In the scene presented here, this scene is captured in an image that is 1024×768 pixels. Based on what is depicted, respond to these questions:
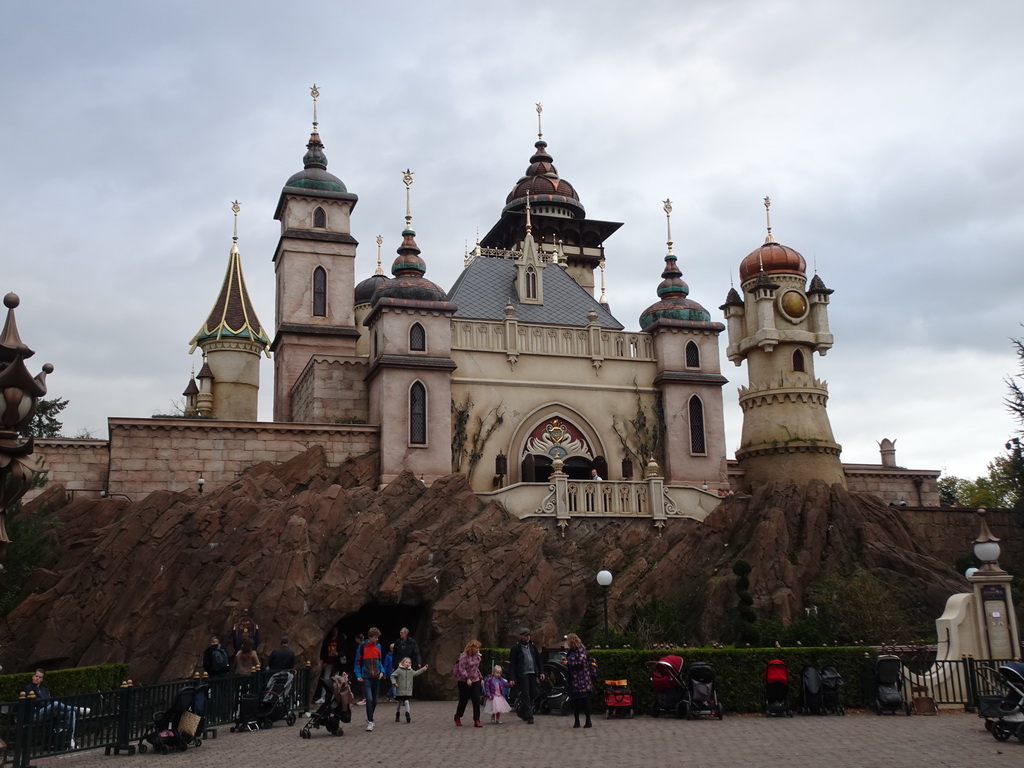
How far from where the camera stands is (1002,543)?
132ft

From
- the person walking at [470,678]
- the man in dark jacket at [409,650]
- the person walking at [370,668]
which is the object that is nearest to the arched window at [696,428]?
the man in dark jacket at [409,650]

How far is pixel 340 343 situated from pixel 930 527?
24895mm

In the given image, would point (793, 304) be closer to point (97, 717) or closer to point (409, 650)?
point (409, 650)

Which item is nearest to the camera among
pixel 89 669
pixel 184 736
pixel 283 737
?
pixel 184 736

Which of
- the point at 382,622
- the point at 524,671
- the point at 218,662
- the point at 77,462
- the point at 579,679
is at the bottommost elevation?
the point at 579,679

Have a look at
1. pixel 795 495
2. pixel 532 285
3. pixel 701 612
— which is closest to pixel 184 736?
pixel 701 612

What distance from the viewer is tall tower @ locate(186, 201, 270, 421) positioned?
149ft

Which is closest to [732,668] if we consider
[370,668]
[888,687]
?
[888,687]

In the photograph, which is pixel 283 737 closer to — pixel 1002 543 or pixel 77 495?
A: pixel 77 495

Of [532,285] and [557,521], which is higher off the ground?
[532,285]

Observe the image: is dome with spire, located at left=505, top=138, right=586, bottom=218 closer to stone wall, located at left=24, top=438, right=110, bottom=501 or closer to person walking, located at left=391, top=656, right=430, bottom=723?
stone wall, located at left=24, top=438, right=110, bottom=501

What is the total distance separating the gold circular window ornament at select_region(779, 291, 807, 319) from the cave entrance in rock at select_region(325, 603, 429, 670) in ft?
67.1

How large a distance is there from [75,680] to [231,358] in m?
27.2

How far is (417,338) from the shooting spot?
38375 millimetres
